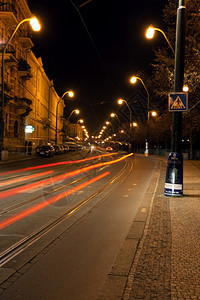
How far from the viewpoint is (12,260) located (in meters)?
4.62

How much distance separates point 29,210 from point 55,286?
4576 millimetres

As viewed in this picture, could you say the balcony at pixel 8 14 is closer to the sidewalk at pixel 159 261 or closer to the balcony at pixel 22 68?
the balcony at pixel 22 68

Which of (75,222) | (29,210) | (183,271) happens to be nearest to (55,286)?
(183,271)

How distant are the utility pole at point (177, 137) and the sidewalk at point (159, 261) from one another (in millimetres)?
2152

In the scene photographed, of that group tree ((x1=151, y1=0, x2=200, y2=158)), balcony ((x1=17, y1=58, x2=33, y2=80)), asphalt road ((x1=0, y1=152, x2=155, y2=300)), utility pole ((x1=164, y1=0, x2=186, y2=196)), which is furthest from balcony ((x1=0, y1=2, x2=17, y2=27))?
asphalt road ((x1=0, y1=152, x2=155, y2=300))

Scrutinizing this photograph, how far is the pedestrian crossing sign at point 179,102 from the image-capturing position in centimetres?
955

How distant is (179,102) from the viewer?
958cm

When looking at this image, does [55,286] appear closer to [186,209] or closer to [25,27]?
[186,209]

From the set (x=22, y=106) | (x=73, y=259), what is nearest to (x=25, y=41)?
(x=22, y=106)

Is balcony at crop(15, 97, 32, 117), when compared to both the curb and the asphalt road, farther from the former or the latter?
the curb

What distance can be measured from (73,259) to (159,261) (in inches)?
48.9

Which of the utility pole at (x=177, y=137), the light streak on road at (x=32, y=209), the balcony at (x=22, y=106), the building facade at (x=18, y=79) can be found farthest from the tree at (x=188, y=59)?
the balcony at (x=22, y=106)

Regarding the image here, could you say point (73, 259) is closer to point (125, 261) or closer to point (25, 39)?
point (125, 261)

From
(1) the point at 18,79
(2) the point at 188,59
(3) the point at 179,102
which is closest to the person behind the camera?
(3) the point at 179,102
